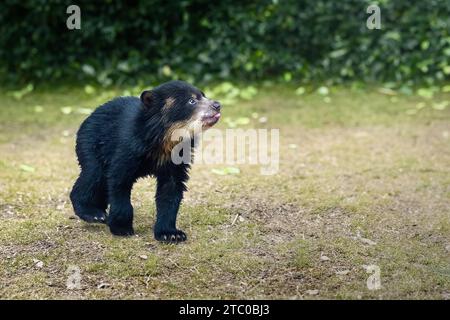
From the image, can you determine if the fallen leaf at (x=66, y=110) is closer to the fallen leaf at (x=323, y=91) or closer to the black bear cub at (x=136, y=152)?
the fallen leaf at (x=323, y=91)

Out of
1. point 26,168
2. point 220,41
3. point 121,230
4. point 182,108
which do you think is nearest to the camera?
point 182,108

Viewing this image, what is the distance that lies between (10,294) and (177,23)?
302 inches

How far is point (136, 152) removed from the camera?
17.6ft

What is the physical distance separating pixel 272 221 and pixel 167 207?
3.42 ft

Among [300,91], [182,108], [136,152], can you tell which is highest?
[182,108]

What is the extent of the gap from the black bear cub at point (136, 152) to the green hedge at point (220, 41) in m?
5.68

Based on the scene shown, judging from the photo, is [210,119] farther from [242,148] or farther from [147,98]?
[242,148]

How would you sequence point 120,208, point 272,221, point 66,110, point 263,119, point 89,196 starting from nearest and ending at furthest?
point 120,208 < point 89,196 < point 272,221 < point 263,119 < point 66,110

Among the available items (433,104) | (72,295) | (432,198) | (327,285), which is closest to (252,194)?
(432,198)

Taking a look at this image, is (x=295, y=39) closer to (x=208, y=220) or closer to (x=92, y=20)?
(x=92, y=20)

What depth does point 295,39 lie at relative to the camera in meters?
11.8

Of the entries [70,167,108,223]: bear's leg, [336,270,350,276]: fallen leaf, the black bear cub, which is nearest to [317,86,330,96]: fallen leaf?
the black bear cub

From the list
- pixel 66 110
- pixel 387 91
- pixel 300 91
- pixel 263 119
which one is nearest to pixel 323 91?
pixel 300 91
